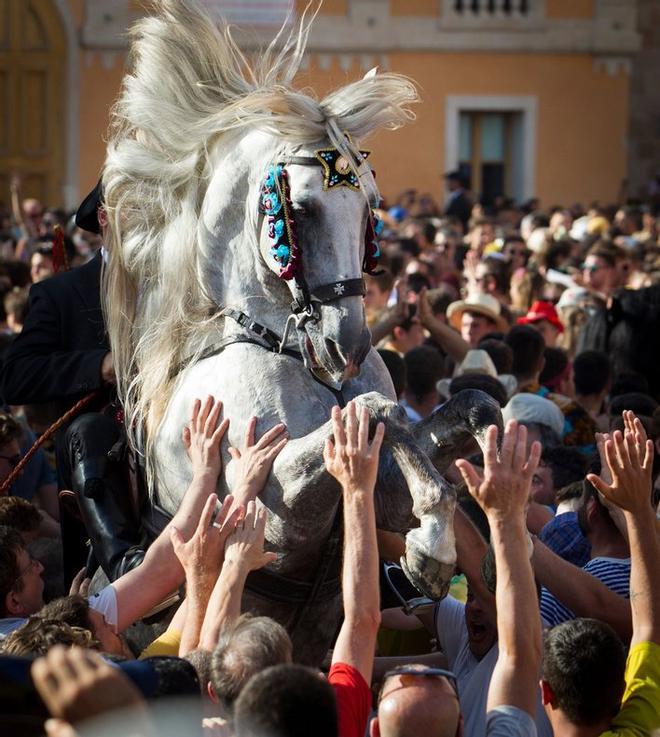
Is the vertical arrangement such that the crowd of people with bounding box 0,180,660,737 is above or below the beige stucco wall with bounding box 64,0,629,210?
below

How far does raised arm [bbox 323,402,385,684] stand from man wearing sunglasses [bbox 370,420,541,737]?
0.15 meters

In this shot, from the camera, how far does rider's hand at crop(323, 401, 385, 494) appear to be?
412cm

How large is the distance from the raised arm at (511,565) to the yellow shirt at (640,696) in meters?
0.26

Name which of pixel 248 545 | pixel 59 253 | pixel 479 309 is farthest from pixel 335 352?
pixel 479 309

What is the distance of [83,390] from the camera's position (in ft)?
18.0

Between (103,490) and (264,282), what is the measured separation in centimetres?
101

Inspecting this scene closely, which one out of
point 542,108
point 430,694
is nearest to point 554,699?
point 430,694

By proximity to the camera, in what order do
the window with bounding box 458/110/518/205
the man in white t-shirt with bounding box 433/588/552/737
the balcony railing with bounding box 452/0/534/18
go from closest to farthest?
the man in white t-shirt with bounding box 433/588/552/737, the balcony railing with bounding box 452/0/534/18, the window with bounding box 458/110/518/205

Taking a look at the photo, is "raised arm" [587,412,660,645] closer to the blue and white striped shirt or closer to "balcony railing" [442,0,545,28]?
the blue and white striped shirt

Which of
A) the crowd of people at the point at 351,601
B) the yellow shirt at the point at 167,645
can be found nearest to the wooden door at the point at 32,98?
the crowd of people at the point at 351,601

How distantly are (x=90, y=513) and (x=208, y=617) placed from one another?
143 cm

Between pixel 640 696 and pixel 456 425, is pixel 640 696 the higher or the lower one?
the lower one

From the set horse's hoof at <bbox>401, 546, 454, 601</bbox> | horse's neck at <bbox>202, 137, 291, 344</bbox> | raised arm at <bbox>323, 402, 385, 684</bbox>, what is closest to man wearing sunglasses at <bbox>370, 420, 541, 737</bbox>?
raised arm at <bbox>323, 402, 385, 684</bbox>

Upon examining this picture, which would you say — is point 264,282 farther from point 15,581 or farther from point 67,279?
point 15,581
